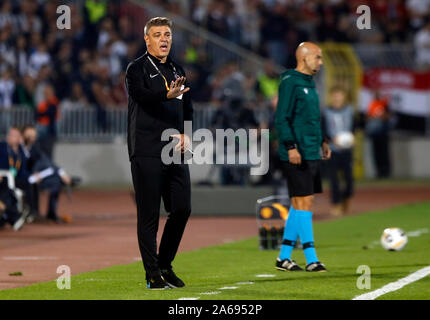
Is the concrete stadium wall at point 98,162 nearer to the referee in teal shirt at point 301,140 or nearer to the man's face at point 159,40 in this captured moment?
the referee in teal shirt at point 301,140

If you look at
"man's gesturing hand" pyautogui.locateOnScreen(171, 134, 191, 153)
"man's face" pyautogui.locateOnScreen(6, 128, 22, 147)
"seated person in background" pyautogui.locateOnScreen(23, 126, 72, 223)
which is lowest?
"seated person in background" pyautogui.locateOnScreen(23, 126, 72, 223)

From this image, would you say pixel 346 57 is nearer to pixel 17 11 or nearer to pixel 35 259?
pixel 17 11

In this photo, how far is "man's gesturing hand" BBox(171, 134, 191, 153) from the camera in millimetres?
10070

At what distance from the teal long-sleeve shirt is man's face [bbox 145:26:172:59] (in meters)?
A: 2.07

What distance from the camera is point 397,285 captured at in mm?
10453

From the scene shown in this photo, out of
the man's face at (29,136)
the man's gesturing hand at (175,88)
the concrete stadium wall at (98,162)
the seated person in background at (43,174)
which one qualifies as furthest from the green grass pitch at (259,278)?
the concrete stadium wall at (98,162)

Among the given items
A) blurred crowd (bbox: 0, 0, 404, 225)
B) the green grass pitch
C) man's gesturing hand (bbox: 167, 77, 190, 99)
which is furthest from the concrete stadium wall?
man's gesturing hand (bbox: 167, 77, 190, 99)

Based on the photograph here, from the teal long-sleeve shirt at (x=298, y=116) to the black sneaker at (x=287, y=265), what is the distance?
108cm

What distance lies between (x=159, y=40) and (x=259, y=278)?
268cm

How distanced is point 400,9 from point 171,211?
24058mm

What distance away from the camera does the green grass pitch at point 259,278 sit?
9883 millimetres

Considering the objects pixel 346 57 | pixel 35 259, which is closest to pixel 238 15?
pixel 346 57

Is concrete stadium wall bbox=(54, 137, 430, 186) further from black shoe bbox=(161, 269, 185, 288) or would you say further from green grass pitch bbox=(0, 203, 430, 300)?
black shoe bbox=(161, 269, 185, 288)

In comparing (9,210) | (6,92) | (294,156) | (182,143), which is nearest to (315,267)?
(294,156)
